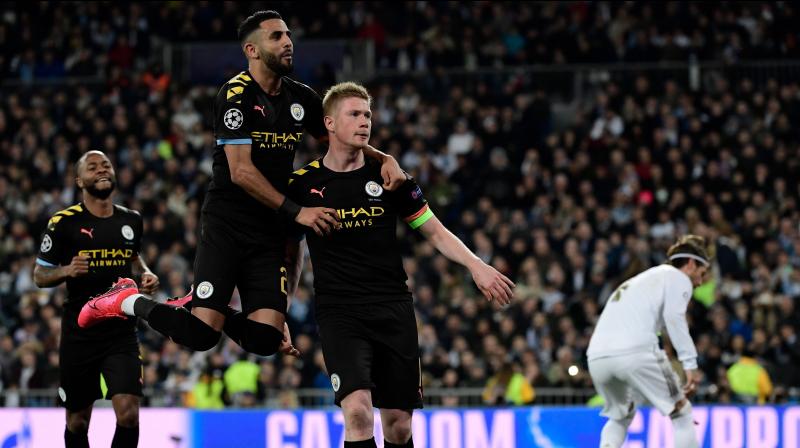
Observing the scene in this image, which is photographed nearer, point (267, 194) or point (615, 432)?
point (267, 194)

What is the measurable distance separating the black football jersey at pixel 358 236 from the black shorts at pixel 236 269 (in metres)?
0.45

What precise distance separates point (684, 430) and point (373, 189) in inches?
145

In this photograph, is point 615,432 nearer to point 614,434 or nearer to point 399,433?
point 614,434

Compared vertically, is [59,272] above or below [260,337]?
above

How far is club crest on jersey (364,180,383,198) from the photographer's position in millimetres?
7891

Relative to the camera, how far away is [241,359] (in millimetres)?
18047

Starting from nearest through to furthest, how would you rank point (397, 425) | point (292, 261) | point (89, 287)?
point (397, 425), point (292, 261), point (89, 287)

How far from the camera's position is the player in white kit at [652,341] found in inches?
400

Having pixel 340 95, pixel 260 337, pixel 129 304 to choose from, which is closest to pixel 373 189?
pixel 340 95

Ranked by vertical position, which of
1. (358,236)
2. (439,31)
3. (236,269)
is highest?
(439,31)

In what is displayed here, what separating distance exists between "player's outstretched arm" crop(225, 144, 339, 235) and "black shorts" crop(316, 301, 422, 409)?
0.54 meters

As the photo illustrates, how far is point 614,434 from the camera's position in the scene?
34.1 feet

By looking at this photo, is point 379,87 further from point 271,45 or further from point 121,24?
point 271,45

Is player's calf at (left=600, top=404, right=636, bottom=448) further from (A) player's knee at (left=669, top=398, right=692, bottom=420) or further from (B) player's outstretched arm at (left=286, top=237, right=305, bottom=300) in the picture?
(B) player's outstretched arm at (left=286, top=237, right=305, bottom=300)
